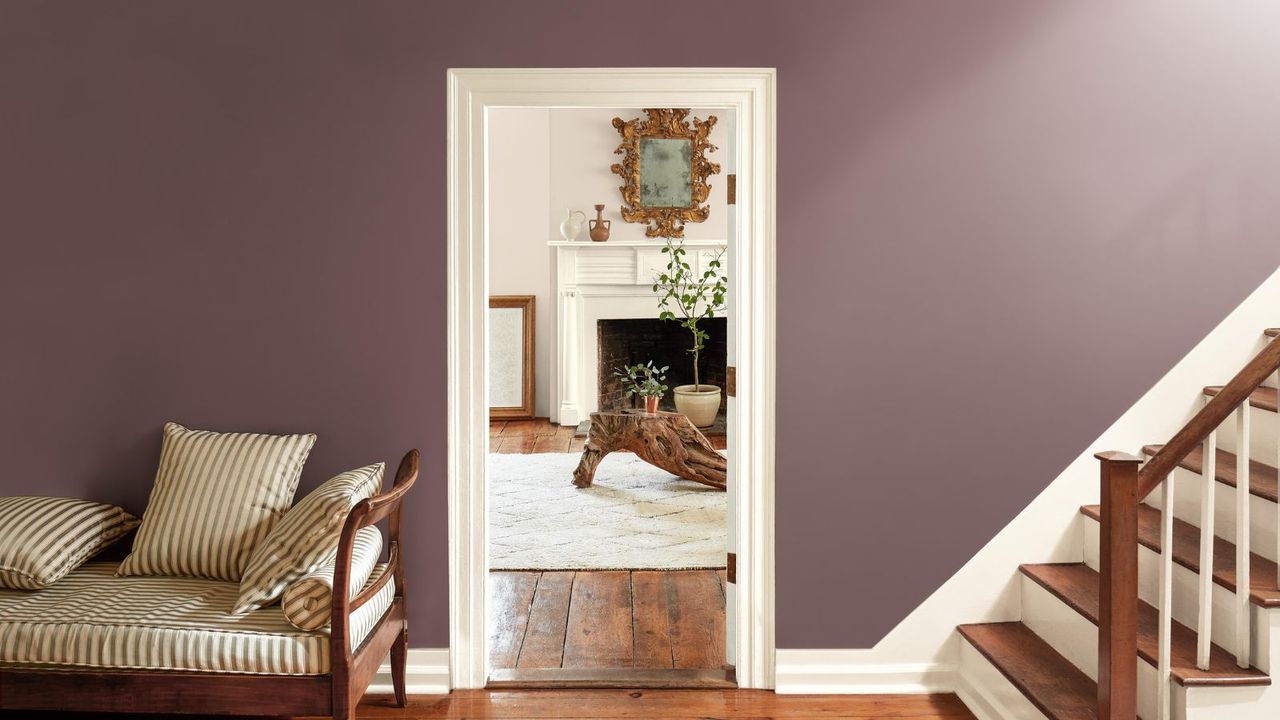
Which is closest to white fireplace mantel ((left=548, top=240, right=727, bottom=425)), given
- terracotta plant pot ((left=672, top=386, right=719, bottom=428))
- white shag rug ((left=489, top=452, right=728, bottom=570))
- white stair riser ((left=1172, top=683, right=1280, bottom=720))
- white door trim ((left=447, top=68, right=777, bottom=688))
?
terracotta plant pot ((left=672, top=386, right=719, bottom=428))

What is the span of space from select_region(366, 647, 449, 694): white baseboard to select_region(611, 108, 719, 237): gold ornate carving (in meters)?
5.03

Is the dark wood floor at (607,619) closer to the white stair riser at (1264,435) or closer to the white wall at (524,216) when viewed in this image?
the white stair riser at (1264,435)

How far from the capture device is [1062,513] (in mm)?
3229

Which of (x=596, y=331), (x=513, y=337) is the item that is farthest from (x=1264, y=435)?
(x=513, y=337)

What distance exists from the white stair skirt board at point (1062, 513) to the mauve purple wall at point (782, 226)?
0.06 m

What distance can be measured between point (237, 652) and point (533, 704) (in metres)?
1.01

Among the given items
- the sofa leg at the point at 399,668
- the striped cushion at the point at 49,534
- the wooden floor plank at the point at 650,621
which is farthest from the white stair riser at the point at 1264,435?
the striped cushion at the point at 49,534

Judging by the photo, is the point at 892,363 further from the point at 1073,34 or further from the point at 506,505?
the point at 506,505

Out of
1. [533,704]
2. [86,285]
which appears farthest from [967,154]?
[86,285]

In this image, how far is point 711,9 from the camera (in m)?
3.11

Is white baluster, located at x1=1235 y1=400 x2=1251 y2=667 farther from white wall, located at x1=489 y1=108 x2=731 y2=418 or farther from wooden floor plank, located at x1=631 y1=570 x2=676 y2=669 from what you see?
white wall, located at x1=489 y1=108 x2=731 y2=418

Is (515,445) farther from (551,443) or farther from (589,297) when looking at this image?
(589,297)

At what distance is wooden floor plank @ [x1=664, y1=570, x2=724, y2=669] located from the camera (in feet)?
11.5

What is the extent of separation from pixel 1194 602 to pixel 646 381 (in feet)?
17.0
